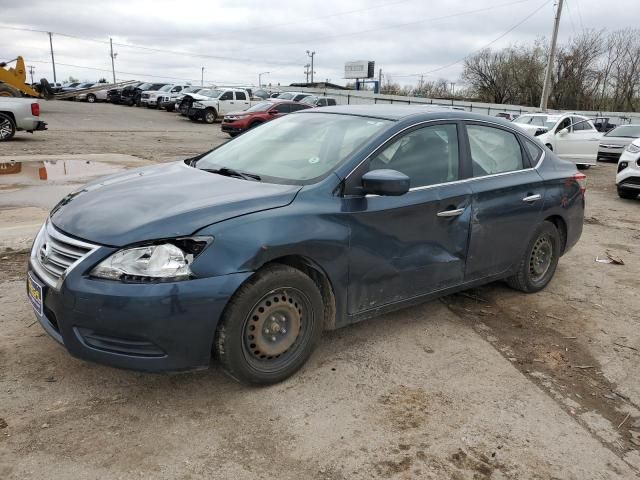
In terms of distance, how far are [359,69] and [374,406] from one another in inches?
2994

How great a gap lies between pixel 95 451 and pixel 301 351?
1.25 meters

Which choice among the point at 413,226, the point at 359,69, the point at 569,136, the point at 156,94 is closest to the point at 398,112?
the point at 413,226

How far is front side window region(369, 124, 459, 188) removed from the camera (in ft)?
12.4

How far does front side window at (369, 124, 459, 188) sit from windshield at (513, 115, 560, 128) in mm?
14281

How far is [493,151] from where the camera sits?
459 cm

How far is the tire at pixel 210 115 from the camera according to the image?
2934cm

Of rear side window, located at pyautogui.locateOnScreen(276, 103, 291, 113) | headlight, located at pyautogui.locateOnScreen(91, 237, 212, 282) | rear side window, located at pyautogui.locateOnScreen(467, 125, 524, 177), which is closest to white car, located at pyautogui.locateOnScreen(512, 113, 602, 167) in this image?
rear side window, located at pyautogui.locateOnScreen(276, 103, 291, 113)

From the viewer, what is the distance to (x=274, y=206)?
3135mm

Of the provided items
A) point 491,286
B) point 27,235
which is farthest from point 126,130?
point 491,286

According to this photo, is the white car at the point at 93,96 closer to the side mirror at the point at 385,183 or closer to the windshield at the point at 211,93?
the windshield at the point at 211,93

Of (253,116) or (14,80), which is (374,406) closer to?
(253,116)

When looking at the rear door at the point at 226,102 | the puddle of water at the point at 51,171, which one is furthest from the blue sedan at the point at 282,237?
the rear door at the point at 226,102

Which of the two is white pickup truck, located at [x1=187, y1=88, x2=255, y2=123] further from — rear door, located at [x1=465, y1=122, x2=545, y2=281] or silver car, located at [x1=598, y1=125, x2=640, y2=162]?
rear door, located at [x1=465, y1=122, x2=545, y2=281]

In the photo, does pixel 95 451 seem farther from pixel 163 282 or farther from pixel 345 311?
pixel 345 311
